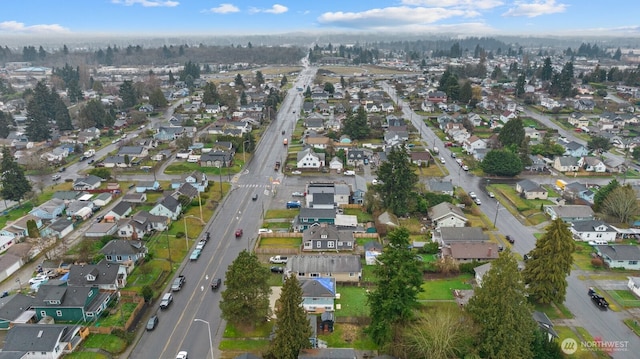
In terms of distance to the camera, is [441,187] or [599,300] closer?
[599,300]

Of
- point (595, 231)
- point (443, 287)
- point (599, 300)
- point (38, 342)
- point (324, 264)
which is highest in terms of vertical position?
point (324, 264)

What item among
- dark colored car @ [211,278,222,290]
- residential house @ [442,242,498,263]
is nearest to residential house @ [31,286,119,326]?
dark colored car @ [211,278,222,290]

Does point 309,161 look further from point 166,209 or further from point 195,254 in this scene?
point 195,254

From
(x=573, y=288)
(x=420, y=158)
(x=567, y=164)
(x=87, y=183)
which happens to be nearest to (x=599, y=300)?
(x=573, y=288)

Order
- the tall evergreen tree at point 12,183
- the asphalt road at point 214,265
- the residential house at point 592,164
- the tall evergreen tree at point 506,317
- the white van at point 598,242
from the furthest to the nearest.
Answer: the residential house at point 592,164, the tall evergreen tree at point 12,183, the white van at point 598,242, the asphalt road at point 214,265, the tall evergreen tree at point 506,317

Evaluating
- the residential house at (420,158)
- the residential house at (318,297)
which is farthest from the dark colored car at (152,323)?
the residential house at (420,158)

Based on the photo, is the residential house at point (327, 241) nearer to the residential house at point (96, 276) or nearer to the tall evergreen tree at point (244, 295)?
the tall evergreen tree at point (244, 295)
